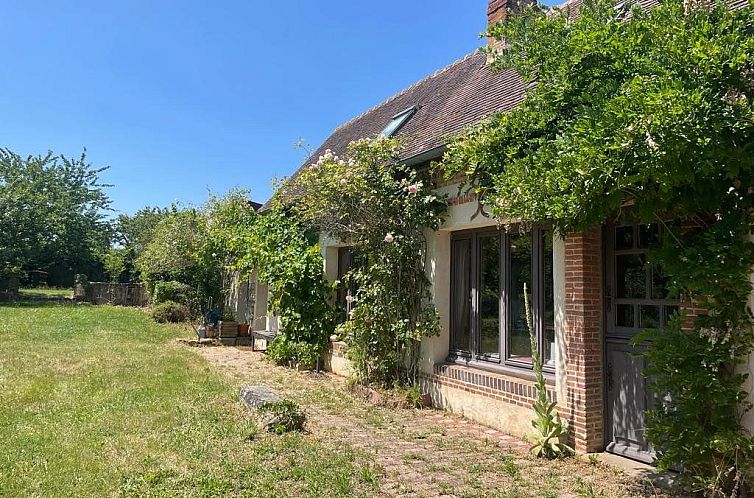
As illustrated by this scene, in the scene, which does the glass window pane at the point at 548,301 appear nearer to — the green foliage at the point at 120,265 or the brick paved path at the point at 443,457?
the brick paved path at the point at 443,457

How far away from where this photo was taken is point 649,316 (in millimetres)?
4832

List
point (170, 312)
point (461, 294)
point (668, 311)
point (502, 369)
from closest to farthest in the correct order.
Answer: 1. point (668, 311)
2. point (502, 369)
3. point (461, 294)
4. point (170, 312)

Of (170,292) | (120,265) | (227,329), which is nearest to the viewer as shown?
(227,329)

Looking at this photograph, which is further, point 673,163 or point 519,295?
point 519,295

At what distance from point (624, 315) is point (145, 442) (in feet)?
16.2

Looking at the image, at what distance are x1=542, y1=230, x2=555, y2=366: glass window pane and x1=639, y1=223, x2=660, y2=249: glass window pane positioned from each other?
39.0 inches

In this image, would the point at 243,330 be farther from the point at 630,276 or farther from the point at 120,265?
the point at 120,265

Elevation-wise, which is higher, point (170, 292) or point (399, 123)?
point (399, 123)

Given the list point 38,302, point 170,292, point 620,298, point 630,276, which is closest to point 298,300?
point 620,298

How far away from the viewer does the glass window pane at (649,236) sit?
15.7ft

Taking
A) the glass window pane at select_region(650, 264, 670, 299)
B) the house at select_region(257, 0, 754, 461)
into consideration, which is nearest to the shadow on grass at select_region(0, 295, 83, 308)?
the house at select_region(257, 0, 754, 461)

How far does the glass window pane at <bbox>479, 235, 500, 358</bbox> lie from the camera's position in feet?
21.4

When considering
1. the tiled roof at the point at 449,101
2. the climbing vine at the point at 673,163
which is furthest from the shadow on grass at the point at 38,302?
the climbing vine at the point at 673,163

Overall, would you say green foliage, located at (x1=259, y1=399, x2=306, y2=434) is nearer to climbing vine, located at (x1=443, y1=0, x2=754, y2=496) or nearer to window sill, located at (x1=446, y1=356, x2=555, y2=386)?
window sill, located at (x1=446, y1=356, x2=555, y2=386)
